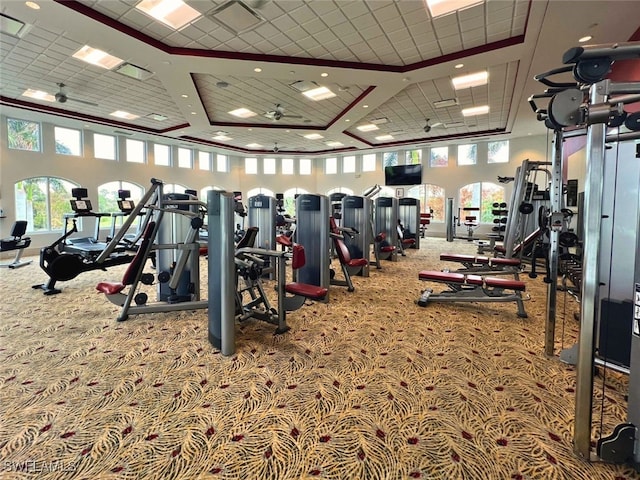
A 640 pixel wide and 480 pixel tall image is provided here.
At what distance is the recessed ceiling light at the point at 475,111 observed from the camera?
888 centimetres

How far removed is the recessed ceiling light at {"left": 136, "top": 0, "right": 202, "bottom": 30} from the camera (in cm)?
421

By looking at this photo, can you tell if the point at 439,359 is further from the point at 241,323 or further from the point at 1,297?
the point at 1,297

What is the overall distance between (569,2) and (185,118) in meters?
8.98

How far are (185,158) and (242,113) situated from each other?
5.43m

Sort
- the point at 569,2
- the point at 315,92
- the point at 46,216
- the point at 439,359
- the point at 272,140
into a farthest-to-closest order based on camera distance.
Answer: the point at 272,140 → the point at 46,216 → the point at 315,92 → the point at 569,2 → the point at 439,359

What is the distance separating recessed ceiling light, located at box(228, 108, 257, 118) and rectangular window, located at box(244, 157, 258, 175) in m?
6.39

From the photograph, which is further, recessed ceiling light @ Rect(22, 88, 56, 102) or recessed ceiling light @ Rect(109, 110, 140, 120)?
recessed ceiling light @ Rect(109, 110, 140, 120)

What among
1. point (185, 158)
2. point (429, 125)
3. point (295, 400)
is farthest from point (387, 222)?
point (185, 158)

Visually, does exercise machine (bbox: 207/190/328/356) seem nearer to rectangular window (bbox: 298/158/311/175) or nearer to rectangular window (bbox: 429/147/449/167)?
rectangular window (bbox: 429/147/449/167)

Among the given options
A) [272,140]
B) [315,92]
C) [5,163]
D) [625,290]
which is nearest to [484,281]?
[625,290]

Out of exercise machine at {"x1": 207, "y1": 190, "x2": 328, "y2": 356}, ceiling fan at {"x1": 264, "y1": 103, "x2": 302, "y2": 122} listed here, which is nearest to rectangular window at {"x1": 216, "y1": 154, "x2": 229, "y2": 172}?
ceiling fan at {"x1": 264, "y1": 103, "x2": 302, "y2": 122}

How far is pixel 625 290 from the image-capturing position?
2.53 meters

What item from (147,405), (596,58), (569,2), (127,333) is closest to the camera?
(596,58)

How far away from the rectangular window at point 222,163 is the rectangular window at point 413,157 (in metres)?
8.33
